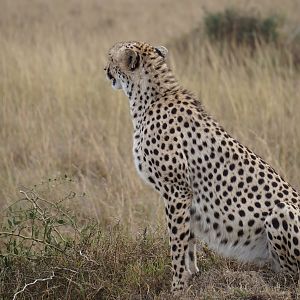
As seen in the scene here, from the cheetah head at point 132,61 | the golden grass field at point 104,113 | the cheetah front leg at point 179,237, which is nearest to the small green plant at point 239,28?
the golden grass field at point 104,113

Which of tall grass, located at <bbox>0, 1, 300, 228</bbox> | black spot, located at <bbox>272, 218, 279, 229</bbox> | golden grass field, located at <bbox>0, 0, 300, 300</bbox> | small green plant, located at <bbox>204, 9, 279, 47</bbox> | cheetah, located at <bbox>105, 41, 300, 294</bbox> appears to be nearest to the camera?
black spot, located at <bbox>272, 218, 279, 229</bbox>

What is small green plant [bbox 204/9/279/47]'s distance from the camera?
7.80 metres

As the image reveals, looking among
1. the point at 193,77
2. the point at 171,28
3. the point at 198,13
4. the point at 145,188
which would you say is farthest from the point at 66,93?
the point at 198,13

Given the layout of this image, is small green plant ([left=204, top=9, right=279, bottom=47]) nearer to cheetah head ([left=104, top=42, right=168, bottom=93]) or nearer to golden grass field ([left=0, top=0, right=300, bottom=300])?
golden grass field ([left=0, top=0, right=300, bottom=300])

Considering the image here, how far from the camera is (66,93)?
6098 mm

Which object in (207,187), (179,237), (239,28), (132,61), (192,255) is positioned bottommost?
(192,255)

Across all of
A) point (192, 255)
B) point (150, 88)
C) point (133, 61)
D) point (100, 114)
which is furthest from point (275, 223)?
point (100, 114)

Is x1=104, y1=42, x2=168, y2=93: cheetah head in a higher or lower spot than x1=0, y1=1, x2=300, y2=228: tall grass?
higher

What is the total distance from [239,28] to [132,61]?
473 cm

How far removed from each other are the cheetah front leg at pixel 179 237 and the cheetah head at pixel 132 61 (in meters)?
0.62

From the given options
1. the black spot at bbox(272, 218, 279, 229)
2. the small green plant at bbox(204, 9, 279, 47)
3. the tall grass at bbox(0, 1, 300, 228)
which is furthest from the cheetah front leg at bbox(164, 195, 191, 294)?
the small green plant at bbox(204, 9, 279, 47)

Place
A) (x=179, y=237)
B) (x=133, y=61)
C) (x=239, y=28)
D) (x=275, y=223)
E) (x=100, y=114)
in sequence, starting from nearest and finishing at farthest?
1. (x=275, y=223)
2. (x=179, y=237)
3. (x=133, y=61)
4. (x=100, y=114)
5. (x=239, y=28)

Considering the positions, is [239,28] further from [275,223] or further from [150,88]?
[275,223]

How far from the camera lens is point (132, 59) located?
3461 millimetres
